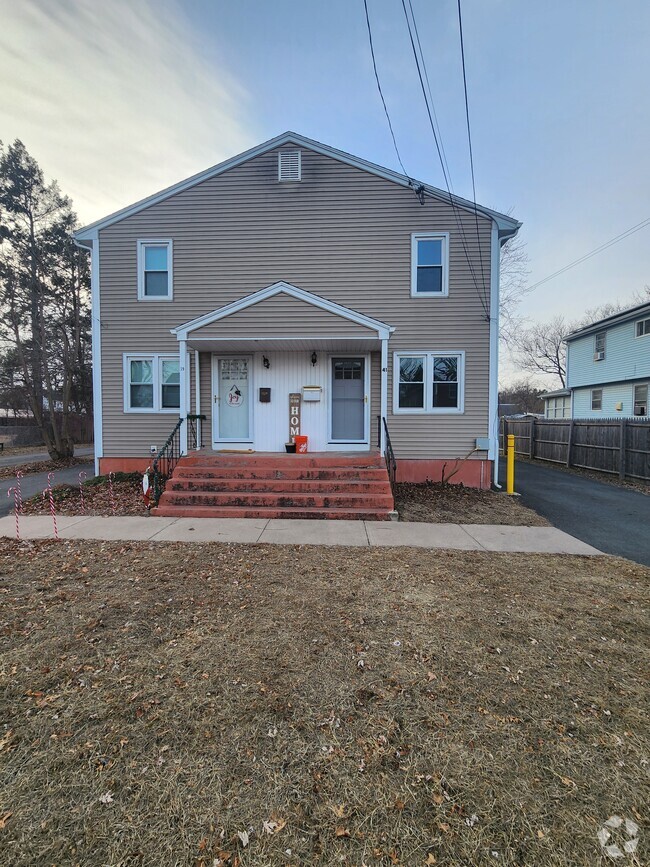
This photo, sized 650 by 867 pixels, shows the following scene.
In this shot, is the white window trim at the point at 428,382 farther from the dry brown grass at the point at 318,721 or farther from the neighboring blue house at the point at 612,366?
the neighboring blue house at the point at 612,366

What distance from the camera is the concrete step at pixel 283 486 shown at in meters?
7.13

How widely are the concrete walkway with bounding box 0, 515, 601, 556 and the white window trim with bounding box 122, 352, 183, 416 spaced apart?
11.5ft

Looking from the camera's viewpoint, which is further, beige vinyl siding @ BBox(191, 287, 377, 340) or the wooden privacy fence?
the wooden privacy fence

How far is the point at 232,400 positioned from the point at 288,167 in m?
5.76

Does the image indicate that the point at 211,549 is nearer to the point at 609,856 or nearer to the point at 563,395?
the point at 609,856

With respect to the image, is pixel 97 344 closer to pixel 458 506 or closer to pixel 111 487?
pixel 111 487

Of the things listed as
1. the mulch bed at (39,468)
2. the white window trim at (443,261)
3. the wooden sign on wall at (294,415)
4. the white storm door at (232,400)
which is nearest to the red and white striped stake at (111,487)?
the white storm door at (232,400)

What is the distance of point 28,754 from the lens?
197cm

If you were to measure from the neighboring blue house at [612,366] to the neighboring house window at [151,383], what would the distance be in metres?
19.7

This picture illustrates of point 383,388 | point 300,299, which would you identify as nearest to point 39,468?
point 300,299

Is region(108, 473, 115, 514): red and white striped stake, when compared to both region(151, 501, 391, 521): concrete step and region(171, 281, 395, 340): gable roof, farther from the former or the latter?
region(171, 281, 395, 340): gable roof

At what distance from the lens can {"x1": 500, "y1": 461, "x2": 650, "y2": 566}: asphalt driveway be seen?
5.84 meters

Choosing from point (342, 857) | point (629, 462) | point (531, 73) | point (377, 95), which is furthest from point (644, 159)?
point (342, 857)

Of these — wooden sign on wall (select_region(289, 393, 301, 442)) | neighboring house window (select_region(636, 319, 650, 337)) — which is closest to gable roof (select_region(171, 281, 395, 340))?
wooden sign on wall (select_region(289, 393, 301, 442))
